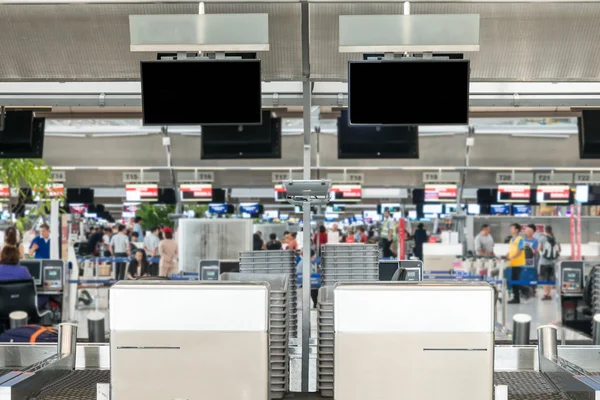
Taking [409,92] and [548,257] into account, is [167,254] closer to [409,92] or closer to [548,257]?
[548,257]

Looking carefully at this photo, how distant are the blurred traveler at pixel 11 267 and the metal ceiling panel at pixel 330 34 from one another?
6.17 meters

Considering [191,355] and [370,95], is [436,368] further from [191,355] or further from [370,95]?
[370,95]

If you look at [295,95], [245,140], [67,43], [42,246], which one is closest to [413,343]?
[67,43]

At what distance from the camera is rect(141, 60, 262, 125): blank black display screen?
481cm

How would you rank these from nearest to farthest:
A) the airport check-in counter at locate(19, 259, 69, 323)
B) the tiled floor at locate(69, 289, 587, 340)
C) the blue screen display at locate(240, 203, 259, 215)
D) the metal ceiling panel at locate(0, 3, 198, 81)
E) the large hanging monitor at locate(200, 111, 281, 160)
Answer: the metal ceiling panel at locate(0, 3, 198, 81), the large hanging monitor at locate(200, 111, 281, 160), the airport check-in counter at locate(19, 259, 69, 323), the tiled floor at locate(69, 289, 587, 340), the blue screen display at locate(240, 203, 259, 215)

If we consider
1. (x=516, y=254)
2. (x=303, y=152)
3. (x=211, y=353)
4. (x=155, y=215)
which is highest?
(x=303, y=152)

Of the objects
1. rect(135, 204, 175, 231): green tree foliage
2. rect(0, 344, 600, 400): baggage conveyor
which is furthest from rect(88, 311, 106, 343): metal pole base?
rect(135, 204, 175, 231): green tree foliage

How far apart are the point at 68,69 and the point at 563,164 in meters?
13.3

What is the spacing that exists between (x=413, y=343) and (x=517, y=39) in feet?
11.1

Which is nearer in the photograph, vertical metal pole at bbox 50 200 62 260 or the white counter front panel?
the white counter front panel

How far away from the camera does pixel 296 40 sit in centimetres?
527

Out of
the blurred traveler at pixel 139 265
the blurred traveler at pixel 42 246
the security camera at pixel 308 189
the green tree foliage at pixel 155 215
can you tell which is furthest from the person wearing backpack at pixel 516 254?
the green tree foliage at pixel 155 215

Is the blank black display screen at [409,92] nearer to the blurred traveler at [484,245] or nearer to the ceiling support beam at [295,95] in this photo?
the ceiling support beam at [295,95]

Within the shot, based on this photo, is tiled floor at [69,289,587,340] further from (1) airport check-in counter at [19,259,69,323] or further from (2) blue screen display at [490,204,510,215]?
(2) blue screen display at [490,204,510,215]
